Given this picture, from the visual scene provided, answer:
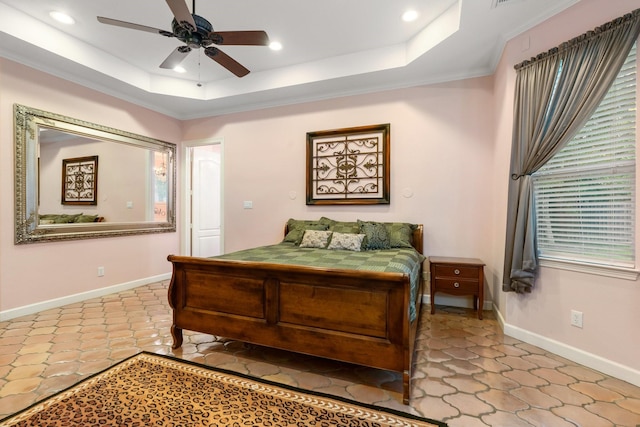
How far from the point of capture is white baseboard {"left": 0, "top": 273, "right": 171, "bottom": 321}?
318 cm

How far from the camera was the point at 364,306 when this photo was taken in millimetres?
1911

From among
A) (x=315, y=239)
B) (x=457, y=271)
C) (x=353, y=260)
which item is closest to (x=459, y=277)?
(x=457, y=271)

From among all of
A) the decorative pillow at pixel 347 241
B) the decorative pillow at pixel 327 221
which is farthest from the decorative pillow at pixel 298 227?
the decorative pillow at pixel 347 241

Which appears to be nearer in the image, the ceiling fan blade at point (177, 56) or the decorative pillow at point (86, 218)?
the ceiling fan blade at point (177, 56)

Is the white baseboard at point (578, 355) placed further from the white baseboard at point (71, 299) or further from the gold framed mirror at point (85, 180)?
the gold framed mirror at point (85, 180)

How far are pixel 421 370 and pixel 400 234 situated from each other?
165 cm

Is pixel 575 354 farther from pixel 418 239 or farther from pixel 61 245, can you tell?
pixel 61 245

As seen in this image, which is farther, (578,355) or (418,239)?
(418,239)

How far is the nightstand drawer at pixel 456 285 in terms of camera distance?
315cm

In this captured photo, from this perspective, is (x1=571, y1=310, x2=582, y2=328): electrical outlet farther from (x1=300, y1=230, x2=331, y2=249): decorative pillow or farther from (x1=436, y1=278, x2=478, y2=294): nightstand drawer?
(x1=300, y1=230, x2=331, y2=249): decorative pillow

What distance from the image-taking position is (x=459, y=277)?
10.5 feet

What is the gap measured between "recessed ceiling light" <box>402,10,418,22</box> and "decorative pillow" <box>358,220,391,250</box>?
2205 millimetres

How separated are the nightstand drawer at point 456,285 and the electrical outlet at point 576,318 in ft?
2.85

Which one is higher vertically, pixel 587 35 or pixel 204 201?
pixel 587 35
